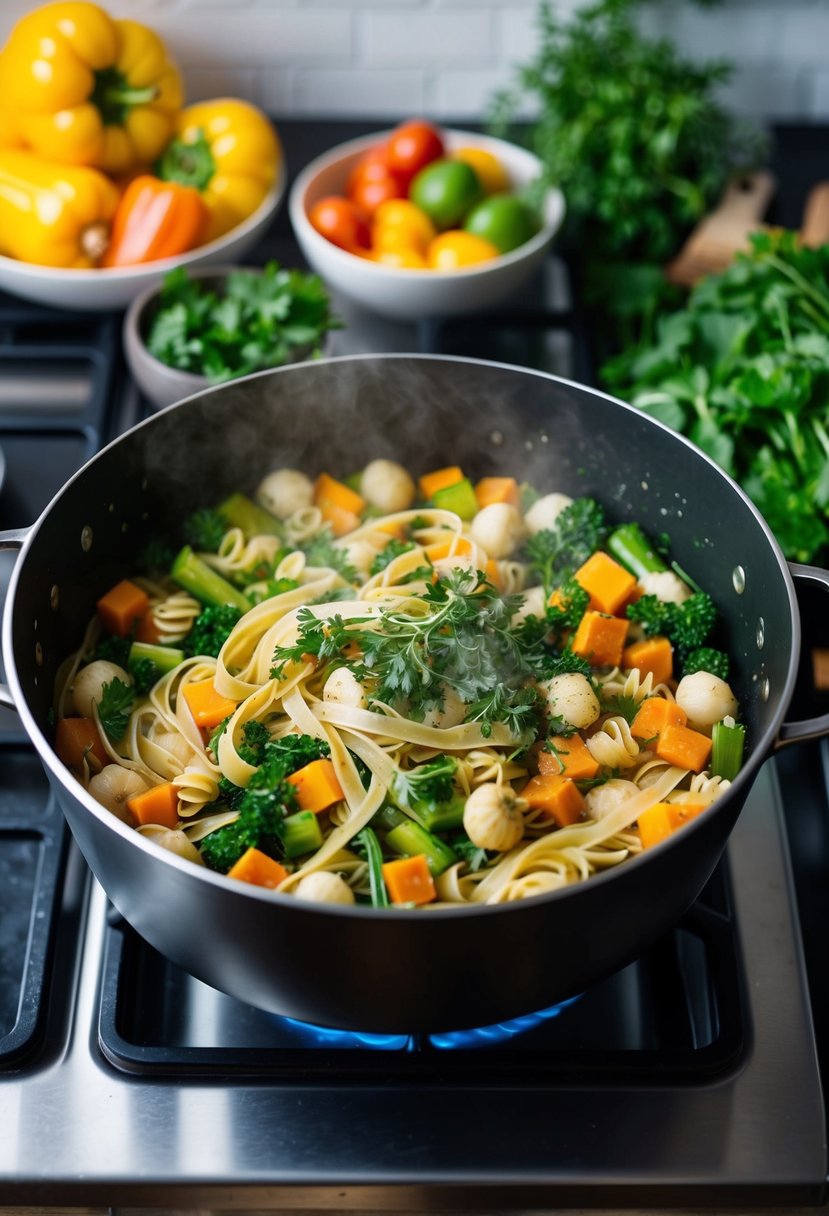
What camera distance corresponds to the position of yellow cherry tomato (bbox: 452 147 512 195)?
2809mm

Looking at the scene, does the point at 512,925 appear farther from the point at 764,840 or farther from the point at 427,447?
the point at 427,447

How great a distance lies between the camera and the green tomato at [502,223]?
2.64 m

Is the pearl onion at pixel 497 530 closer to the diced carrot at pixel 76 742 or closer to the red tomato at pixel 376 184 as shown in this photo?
the diced carrot at pixel 76 742

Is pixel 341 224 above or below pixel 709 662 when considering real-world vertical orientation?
above

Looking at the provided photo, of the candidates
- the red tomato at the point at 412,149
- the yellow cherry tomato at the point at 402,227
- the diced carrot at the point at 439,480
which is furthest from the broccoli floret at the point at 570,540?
the red tomato at the point at 412,149

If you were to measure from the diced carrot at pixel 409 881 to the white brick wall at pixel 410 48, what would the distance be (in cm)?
232

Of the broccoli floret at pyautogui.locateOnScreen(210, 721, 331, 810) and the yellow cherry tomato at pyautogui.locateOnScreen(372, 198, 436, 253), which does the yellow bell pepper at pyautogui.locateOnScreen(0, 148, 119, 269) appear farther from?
the broccoli floret at pyautogui.locateOnScreen(210, 721, 331, 810)

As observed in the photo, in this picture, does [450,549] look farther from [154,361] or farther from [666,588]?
[154,361]

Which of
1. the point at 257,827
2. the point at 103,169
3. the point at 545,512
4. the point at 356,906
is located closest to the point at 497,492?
the point at 545,512

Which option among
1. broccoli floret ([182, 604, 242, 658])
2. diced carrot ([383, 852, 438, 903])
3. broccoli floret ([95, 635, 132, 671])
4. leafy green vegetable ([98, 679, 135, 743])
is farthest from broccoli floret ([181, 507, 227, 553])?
diced carrot ([383, 852, 438, 903])

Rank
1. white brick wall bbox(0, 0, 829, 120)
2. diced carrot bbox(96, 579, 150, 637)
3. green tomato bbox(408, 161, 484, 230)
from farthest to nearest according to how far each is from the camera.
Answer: white brick wall bbox(0, 0, 829, 120) → green tomato bbox(408, 161, 484, 230) → diced carrot bbox(96, 579, 150, 637)

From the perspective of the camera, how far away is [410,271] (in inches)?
100.0

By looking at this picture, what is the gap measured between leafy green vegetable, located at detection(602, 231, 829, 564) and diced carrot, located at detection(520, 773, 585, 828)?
75 centimetres

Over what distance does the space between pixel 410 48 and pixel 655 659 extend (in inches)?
76.3
